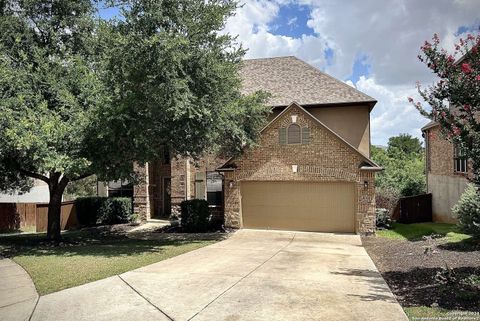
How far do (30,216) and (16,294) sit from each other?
19679 millimetres

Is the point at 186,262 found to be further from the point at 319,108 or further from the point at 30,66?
the point at 319,108

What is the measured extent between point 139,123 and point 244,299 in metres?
7.73

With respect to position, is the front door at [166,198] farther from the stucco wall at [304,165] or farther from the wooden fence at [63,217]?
the stucco wall at [304,165]

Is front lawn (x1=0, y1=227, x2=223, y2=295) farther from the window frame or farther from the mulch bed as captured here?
the mulch bed

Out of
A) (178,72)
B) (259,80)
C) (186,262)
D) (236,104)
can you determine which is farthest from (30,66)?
(259,80)

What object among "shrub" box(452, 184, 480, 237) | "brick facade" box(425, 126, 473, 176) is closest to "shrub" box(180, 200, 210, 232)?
"shrub" box(452, 184, 480, 237)

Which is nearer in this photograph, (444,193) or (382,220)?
(382,220)

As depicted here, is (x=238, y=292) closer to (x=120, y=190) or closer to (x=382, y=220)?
(x=382, y=220)

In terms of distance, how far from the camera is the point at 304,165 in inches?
728

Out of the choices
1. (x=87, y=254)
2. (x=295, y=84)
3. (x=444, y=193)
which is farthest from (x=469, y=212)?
(x=295, y=84)

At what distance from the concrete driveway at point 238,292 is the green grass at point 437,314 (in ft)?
0.76

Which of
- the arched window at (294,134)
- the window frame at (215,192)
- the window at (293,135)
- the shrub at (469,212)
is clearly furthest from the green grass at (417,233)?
the window frame at (215,192)

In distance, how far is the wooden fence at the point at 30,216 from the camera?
23.8m

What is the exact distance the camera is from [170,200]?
24391 mm
